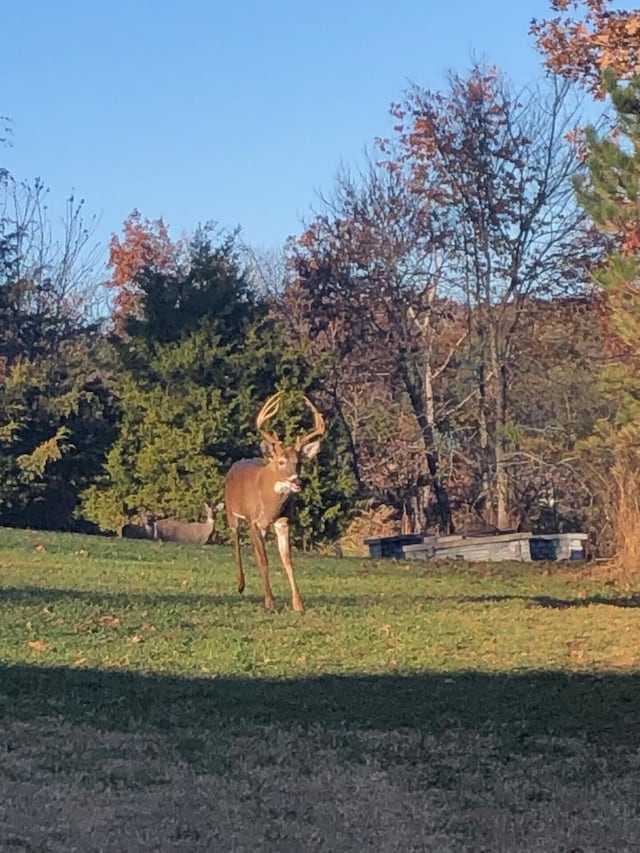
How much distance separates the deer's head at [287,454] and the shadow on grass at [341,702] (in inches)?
155

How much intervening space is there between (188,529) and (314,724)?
21689 millimetres

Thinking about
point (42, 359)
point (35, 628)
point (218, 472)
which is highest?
point (42, 359)

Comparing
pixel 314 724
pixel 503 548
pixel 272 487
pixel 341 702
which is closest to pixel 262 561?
pixel 272 487

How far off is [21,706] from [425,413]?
28712mm

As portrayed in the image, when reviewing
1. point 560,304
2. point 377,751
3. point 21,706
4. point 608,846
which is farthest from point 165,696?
point 560,304

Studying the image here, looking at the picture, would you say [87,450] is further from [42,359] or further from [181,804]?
[181,804]

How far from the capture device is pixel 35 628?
10.8 m

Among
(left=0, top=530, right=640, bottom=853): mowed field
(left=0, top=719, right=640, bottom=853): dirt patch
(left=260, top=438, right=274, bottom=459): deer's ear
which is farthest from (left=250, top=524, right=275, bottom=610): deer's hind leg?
(left=0, top=719, right=640, bottom=853): dirt patch

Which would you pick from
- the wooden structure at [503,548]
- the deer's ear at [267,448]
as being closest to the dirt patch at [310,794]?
the deer's ear at [267,448]

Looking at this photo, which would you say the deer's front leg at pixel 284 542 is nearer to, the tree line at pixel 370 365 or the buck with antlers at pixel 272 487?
the buck with antlers at pixel 272 487

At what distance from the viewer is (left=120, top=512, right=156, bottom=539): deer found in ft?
99.0

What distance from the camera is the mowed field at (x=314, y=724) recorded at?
544 cm

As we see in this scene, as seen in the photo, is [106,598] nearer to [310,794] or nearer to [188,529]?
[310,794]

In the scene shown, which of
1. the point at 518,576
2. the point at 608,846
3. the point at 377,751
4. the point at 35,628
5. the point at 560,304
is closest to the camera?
the point at 608,846
